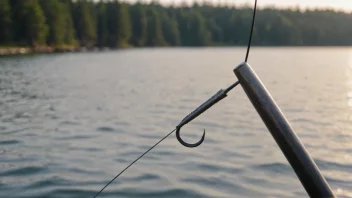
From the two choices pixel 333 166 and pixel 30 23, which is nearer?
pixel 333 166

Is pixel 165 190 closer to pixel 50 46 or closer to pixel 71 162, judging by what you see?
pixel 71 162

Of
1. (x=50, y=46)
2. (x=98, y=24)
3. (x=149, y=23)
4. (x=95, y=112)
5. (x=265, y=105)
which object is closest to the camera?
(x=265, y=105)

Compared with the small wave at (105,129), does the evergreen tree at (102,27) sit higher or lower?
lower

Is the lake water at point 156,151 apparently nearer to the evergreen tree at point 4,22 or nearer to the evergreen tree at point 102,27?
the evergreen tree at point 4,22

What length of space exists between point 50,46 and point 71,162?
4828 inches

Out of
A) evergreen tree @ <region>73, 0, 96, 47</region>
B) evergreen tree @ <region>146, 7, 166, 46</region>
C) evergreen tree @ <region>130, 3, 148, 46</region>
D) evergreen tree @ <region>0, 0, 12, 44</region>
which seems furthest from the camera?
evergreen tree @ <region>146, 7, 166, 46</region>

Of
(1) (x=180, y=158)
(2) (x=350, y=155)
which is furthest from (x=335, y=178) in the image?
(1) (x=180, y=158)

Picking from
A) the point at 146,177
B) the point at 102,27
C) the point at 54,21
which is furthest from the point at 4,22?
the point at 146,177

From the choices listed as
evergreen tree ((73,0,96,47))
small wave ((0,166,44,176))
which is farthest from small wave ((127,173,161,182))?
Result: evergreen tree ((73,0,96,47))

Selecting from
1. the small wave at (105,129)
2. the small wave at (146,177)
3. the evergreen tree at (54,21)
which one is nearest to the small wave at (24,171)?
the small wave at (146,177)

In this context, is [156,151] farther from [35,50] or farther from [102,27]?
[102,27]

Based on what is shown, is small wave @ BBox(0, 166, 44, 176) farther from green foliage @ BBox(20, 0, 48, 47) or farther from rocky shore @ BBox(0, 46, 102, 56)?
green foliage @ BBox(20, 0, 48, 47)

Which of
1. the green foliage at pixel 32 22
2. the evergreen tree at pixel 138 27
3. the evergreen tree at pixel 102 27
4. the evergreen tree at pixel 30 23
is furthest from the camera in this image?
the evergreen tree at pixel 138 27

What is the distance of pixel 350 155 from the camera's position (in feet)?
38.5
